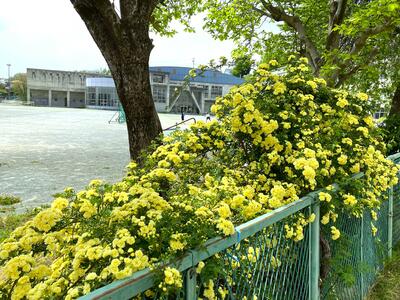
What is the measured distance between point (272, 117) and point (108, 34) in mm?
1998

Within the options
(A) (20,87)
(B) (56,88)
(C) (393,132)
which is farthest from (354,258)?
(A) (20,87)

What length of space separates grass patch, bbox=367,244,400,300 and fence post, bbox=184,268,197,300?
2.86 metres

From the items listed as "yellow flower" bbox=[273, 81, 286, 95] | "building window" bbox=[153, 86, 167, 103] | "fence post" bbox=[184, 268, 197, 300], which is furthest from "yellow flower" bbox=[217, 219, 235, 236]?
"building window" bbox=[153, 86, 167, 103]

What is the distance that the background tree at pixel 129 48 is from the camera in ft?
12.4

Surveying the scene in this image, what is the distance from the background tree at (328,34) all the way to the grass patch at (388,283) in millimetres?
3325

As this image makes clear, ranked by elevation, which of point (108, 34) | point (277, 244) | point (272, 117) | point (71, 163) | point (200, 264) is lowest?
point (71, 163)

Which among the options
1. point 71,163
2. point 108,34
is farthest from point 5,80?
point 108,34

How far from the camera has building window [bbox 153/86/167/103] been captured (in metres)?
66.9

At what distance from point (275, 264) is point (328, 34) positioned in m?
6.97

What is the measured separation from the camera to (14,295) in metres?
1.34

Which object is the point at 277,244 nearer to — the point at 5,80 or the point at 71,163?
the point at 71,163

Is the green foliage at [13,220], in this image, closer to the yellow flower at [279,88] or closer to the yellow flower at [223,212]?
the yellow flower at [279,88]

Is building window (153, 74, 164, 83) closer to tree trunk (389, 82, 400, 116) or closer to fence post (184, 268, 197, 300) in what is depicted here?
tree trunk (389, 82, 400, 116)

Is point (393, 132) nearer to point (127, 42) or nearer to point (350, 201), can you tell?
point (350, 201)
